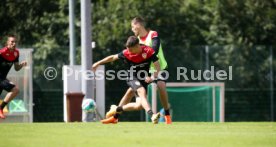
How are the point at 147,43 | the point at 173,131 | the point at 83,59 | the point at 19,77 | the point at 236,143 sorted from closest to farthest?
the point at 236,143 → the point at 173,131 → the point at 147,43 → the point at 83,59 → the point at 19,77

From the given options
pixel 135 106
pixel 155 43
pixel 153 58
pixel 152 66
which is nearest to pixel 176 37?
pixel 155 43

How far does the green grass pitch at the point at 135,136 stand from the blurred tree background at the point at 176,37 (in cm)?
1506

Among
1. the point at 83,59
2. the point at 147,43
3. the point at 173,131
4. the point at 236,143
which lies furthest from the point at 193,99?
the point at 236,143

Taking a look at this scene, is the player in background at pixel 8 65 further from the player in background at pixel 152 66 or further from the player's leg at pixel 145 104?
the player's leg at pixel 145 104

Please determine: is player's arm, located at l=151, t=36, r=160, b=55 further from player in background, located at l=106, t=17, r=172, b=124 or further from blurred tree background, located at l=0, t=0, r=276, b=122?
blurred tree background, located at l=0, t=0, r=276, b=122

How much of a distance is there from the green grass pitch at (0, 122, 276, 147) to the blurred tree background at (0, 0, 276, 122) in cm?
1506

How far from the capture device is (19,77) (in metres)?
25.9

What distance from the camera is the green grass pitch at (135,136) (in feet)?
39.3

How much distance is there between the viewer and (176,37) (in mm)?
36406

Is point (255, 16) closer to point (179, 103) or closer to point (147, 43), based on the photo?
point (179, 103)

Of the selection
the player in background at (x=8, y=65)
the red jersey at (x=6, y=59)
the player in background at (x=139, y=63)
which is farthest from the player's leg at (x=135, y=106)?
the red jersey at (x=6, y=59)

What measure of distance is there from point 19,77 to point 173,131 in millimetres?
12514

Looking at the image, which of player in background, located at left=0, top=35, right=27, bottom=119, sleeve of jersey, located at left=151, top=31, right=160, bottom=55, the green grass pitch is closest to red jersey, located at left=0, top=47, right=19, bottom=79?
player in background, located at left=0, top=35, right=27, bottom=119

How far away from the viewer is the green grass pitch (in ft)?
39.3
